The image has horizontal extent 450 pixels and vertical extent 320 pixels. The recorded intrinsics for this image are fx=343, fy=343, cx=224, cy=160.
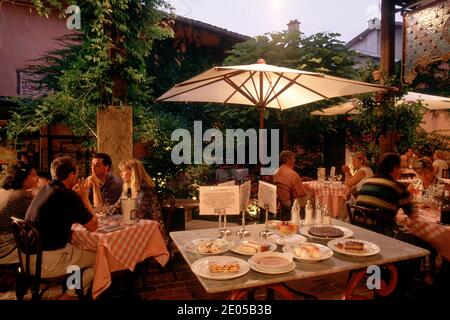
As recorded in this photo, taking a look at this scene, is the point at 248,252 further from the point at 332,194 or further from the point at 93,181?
the point at 332,194

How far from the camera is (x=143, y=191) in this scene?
14.2 feet

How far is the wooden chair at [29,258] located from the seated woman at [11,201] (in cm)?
35

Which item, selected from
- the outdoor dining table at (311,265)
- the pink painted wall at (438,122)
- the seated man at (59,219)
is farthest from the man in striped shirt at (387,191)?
the pink painted wall at (438,122)

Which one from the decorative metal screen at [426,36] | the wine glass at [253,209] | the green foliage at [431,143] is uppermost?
the decorative metal screen at [426,36]

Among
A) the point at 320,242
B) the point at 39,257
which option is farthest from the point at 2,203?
the point at 320,242

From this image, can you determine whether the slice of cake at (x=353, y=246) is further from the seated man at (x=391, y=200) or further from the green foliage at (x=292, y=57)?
the green foliage at (x=292, y=57)

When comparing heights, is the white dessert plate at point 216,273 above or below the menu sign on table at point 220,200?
below

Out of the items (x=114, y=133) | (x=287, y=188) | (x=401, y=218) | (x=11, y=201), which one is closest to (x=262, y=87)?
(x=287, y=188)

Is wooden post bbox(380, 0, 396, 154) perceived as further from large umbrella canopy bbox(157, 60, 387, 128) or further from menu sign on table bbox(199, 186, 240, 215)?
menu sign on table bbox(199, 186, 240, 215)

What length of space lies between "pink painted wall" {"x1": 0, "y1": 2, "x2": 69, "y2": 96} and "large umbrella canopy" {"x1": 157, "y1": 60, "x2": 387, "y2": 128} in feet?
24.6

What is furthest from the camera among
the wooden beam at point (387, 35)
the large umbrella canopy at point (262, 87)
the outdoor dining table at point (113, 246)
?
the wooden beam at point (387, 35)

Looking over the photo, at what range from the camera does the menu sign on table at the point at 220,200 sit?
302 centimetres

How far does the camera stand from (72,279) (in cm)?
342
